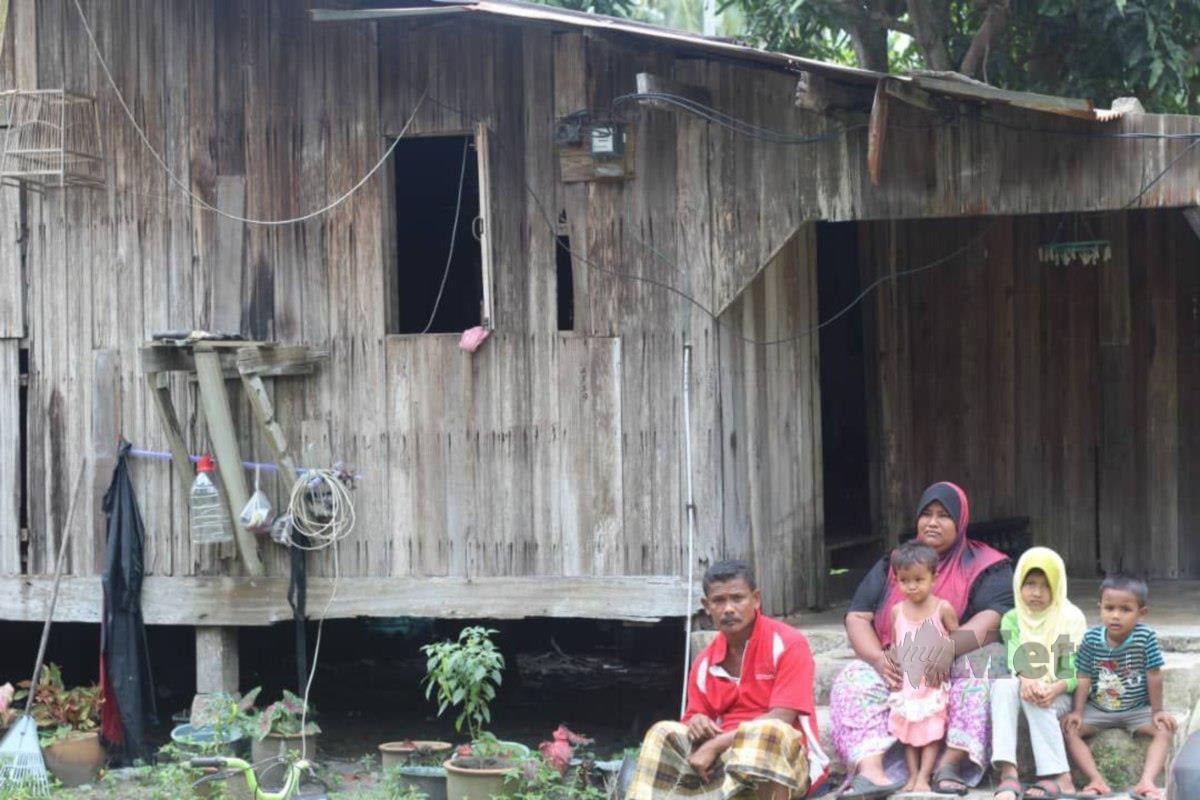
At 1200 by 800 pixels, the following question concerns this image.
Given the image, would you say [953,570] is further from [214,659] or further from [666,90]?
[214,659]

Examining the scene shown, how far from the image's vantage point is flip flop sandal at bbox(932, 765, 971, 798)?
271 inches

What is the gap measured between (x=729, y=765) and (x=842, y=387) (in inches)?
227

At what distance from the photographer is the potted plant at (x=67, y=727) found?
938cm

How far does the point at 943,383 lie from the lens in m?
11.2

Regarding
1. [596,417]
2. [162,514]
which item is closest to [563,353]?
[596,417]

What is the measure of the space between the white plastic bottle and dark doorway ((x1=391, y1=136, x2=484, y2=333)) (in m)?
3.73

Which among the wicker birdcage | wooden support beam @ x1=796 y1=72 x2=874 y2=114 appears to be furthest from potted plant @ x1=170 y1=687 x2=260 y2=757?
wooden support beam @ x1=796 y1=72 x2=874 y2=114

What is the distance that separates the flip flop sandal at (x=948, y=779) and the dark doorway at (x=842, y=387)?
4507 mm

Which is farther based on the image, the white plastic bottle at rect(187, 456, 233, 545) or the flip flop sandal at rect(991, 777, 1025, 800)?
the white plastic bottle at rect(187, 456, 233, 545)

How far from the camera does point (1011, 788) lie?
266 inches

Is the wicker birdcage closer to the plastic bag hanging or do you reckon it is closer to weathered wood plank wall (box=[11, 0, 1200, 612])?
weathered wood plank wall (box=[11, 0, 1200, 612])

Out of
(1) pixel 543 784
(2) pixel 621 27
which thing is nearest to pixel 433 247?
(2) pixel 621 27

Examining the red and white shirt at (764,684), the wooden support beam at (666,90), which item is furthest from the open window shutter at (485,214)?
the red and white shirt at (764,684)

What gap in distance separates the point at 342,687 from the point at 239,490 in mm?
3069
